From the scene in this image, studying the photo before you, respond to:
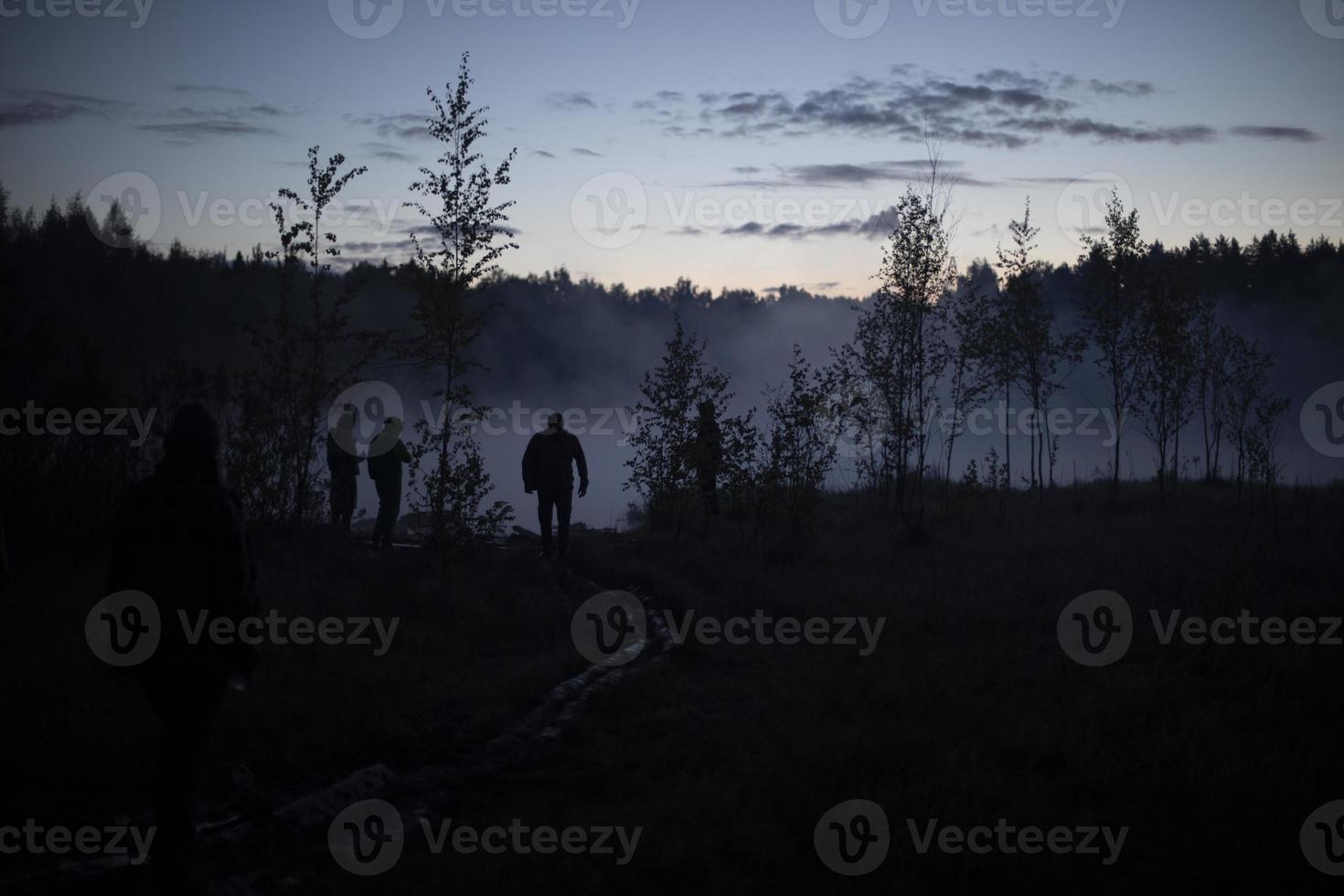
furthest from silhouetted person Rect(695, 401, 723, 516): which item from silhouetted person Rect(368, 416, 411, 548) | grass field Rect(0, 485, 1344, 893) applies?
silhouetted person Rect(368, 416, 411, 548)

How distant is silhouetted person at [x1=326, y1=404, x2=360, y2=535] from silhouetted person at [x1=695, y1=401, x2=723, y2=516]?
734 centimetres

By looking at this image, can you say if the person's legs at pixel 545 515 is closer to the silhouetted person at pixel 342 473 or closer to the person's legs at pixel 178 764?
the silhouetted person at pixel 342 473

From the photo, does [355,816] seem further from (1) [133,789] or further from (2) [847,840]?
(2) [847,840]

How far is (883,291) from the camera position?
2362 cm

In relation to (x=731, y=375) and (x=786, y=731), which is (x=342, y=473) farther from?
Result: (x=786, y=731)

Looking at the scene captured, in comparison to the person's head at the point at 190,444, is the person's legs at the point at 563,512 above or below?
below

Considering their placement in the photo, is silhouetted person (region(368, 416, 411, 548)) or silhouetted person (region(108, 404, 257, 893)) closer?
silhouetted person (region(108, 404, 257, 893))

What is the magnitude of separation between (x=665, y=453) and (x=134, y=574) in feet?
54.5

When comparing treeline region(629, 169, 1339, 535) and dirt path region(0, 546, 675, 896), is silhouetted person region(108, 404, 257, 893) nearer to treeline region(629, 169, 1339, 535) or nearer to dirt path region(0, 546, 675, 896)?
dirt path region(0, 546, 675, 896)

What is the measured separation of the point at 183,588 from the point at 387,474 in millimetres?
13962

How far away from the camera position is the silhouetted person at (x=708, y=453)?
2045 cm

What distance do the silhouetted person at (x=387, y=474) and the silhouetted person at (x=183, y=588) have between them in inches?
512

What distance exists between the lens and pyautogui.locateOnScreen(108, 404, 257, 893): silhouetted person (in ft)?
16.1

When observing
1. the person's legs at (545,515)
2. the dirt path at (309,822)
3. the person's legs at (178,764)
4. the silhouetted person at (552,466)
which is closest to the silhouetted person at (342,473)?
the silhouetted person at (552,466)
